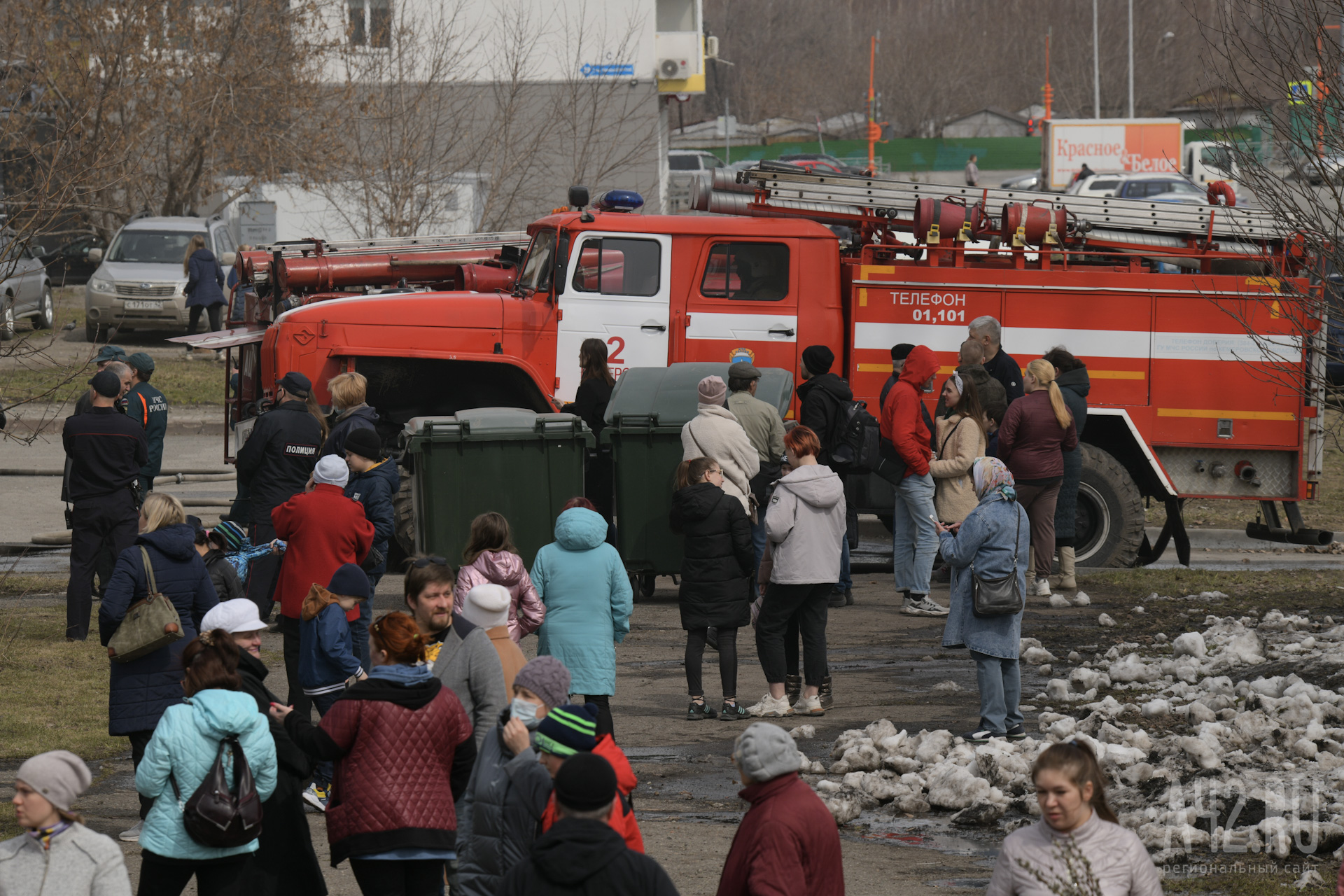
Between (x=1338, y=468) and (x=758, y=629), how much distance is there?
43.9 feet

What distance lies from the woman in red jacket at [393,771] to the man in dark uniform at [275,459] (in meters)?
5.16

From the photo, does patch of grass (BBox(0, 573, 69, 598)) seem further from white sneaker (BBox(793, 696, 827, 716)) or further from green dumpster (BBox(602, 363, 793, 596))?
white sneaker (BBox(793, 696, 827, 716))

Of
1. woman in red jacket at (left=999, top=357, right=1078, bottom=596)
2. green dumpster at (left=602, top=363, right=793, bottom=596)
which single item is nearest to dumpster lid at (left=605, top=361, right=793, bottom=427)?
green dumpster at (left=602, top=363, right=793, bottom=596)

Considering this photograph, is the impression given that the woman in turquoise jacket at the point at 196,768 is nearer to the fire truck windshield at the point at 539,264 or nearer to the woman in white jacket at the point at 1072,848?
the woman in white jacket at the point at 1072,848

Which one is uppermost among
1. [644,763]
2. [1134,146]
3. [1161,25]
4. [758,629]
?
[1161,25]

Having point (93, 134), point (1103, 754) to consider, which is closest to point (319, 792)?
point (1103, 754)

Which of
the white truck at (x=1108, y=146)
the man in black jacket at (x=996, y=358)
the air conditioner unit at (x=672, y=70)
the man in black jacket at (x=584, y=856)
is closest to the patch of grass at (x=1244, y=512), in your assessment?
the man in black jacket at (x=996, y=358)

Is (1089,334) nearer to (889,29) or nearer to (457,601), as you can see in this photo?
(457,601)

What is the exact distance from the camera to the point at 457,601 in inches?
264

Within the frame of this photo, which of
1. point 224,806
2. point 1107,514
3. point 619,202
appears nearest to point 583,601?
point 224,806

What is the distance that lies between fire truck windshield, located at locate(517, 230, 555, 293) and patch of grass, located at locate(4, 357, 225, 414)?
8.29m

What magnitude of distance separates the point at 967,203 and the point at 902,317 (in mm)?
1156

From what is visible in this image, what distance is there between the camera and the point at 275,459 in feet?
32.6

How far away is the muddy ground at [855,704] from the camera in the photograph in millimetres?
→ 6223
